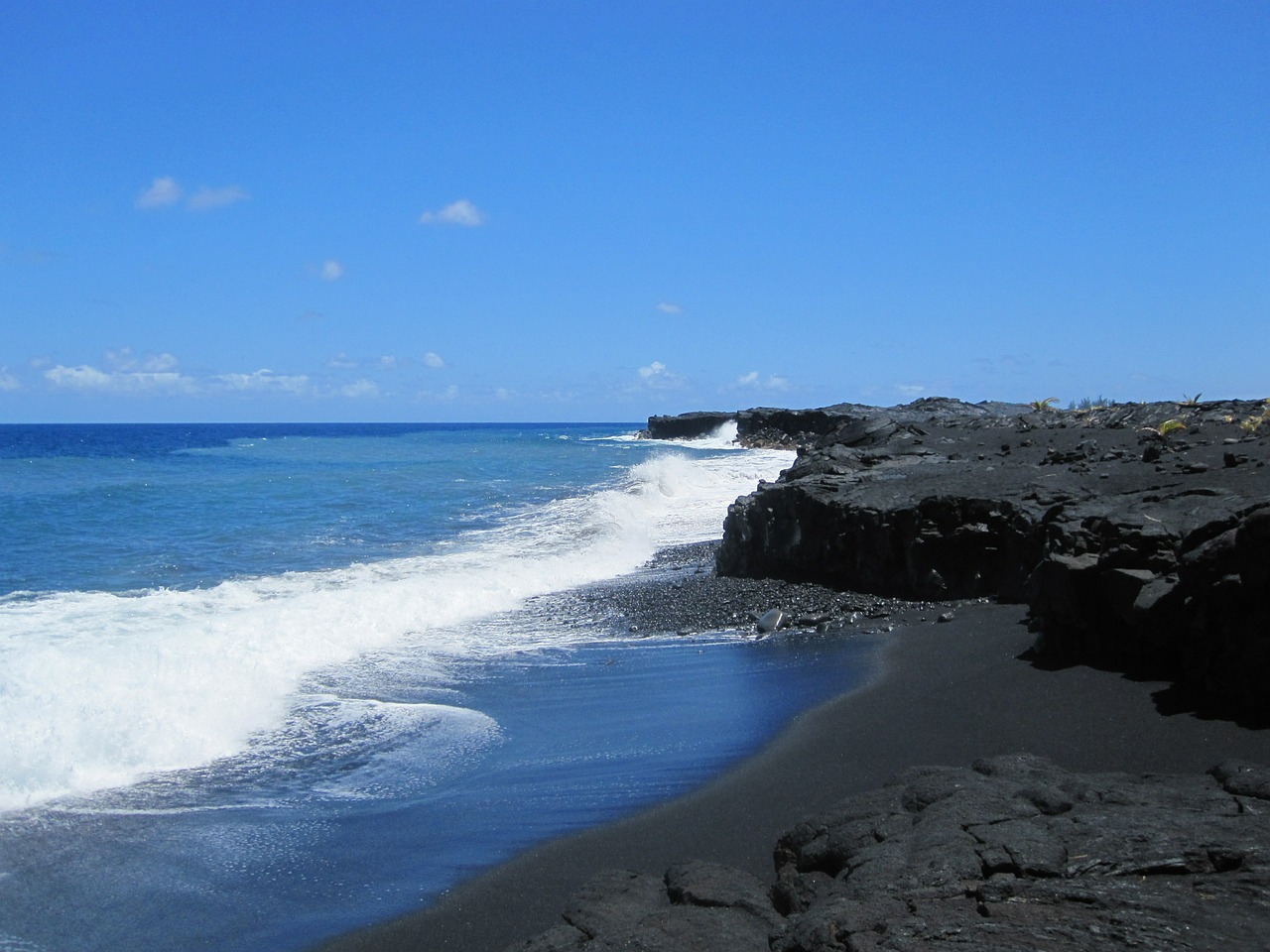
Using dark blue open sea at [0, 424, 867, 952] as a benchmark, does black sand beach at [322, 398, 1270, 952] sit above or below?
above

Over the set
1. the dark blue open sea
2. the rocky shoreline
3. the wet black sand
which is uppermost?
the rocky shoreline

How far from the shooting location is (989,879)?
416 centimetres

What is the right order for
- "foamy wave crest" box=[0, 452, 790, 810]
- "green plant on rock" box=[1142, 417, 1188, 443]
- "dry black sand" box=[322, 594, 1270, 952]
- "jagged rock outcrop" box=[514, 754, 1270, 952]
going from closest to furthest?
"jagged rock outcrop" box=[514, 754, 1270, 952], "dry black sand" box=[322, 594, 1270, 952], "foamy wave crest" box=[0, 452, 790, 810], "green plant on rock" box=[1142, 417, 1188, 443]

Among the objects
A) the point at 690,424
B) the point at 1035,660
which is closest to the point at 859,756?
the point at 1035,660

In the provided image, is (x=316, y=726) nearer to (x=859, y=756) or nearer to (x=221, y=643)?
(x=221, y=643)

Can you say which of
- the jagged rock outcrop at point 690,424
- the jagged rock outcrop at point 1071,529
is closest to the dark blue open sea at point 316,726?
the jagged rock outcrop at point 1071,529

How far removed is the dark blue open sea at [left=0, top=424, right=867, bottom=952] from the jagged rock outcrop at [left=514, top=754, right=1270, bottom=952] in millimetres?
1598

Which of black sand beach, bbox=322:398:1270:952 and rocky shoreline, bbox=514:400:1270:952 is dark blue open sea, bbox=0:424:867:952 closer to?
black sand beach, bbox=322:398:1270:952

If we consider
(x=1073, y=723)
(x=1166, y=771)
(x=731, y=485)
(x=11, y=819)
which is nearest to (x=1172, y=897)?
(x=1166, y=771)

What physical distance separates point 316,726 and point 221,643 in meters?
3.42

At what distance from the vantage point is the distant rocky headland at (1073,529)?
6953 mm

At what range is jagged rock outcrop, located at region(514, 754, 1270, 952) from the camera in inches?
148

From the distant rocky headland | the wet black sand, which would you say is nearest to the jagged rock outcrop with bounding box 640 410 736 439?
the distant rocky headland

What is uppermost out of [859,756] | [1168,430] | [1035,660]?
[1168,430]
